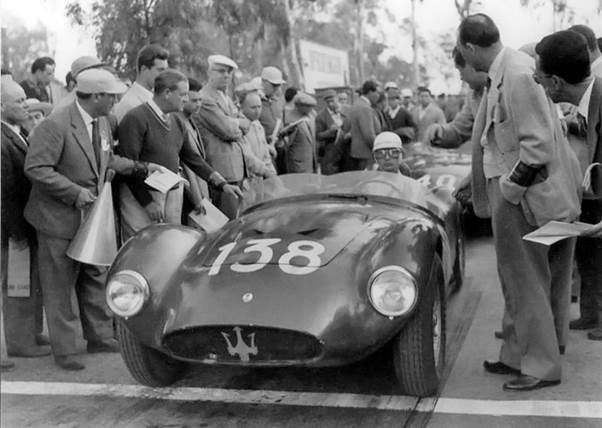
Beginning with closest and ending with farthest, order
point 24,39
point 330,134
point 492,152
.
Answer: point 24,39 < point 492,152 < point 330,134

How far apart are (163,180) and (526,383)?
2594 millimetres

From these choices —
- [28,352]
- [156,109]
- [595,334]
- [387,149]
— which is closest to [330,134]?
[387,149]

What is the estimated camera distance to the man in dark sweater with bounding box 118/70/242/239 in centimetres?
520

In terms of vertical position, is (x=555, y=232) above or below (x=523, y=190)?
below

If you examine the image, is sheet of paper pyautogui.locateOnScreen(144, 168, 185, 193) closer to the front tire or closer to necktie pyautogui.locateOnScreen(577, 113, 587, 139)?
the front tire

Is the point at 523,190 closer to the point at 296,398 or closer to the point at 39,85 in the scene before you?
the point at 296,398

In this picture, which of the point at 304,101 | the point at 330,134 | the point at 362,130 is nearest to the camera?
the point at 304,101

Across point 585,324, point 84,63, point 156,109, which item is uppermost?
point 84,63

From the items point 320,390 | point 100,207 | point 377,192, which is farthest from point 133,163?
point 320,390

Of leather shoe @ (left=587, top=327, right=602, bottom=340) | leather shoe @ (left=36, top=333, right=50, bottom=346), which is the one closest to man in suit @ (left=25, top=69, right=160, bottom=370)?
leather shoe @ (left=36, top=333, right=50, bottom=346)

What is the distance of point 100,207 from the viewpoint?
15.2ft

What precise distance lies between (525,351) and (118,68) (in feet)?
12.8

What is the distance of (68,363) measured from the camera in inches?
178

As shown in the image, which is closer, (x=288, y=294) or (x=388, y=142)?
(x=288, y=294)
